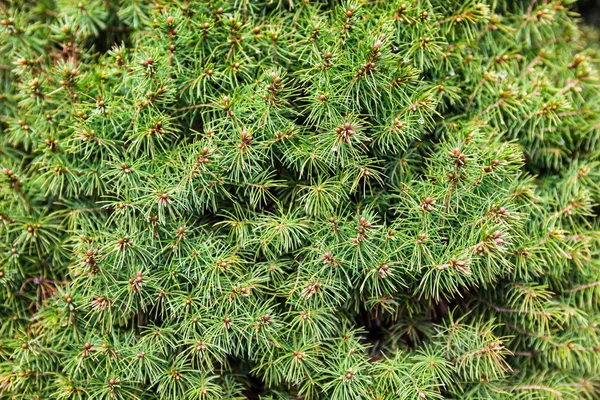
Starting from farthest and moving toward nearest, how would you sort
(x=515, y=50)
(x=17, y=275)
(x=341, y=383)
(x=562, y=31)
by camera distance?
(x=562, y=31) → (x=515, y=50) → (x=17, y=275) → (x=341, y=383)

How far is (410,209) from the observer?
3.37 ft

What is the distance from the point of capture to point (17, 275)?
111 centimetres

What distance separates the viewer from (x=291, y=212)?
42.5 inches

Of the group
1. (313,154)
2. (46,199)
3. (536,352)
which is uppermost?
(313,154)

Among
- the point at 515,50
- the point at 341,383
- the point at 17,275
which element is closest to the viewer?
the point at 341,383

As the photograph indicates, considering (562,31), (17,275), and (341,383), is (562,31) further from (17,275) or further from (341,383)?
(17,275)

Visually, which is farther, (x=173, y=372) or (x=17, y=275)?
(x=17, y=275)

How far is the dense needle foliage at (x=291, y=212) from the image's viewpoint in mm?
1009

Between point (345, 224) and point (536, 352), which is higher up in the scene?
point (345, 224)

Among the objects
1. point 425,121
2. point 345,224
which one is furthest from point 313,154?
point 425,121

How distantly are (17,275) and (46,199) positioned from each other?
19 cm

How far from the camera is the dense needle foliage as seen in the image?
3.31 feet

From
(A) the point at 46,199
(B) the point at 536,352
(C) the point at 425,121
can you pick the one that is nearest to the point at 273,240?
(C) the point at 425,121

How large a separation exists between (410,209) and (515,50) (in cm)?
55
